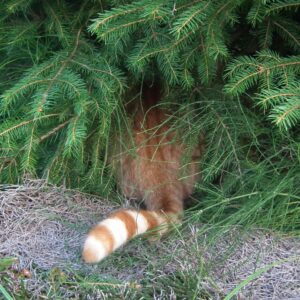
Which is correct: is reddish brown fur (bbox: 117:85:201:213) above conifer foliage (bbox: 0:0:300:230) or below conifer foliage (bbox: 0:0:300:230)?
below

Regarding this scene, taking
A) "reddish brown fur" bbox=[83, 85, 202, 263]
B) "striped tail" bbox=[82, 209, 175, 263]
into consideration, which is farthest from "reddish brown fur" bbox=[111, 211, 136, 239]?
"reddish brown fur" bbox=[83, 85, 202, 263]

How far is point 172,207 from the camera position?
2.79 meters

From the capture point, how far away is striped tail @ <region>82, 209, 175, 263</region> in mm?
2109

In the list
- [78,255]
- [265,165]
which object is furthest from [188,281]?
[265,165]

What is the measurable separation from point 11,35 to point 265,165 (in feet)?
4.58

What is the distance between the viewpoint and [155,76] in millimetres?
3018

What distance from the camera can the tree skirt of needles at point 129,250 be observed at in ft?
7.43

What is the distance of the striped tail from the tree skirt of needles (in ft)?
0.27

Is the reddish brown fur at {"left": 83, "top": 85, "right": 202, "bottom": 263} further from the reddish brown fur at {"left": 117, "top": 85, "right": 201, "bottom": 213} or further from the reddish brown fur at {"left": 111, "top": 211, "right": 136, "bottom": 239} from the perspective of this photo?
the reddish brown fur at {"left": 111, "top": 211, "right": 136, "bottom": 239}

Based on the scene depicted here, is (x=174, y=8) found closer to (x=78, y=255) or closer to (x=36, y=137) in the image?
(x=36, y=137)

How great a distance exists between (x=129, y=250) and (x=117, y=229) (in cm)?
20

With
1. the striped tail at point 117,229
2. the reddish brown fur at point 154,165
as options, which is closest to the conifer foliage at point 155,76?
the reddish brown fur at point 154,165

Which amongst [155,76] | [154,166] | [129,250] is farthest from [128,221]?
[155,76]

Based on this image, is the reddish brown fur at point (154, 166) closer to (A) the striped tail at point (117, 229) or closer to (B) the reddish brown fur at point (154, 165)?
(B) the reddish brown fur at point (154, 165)
